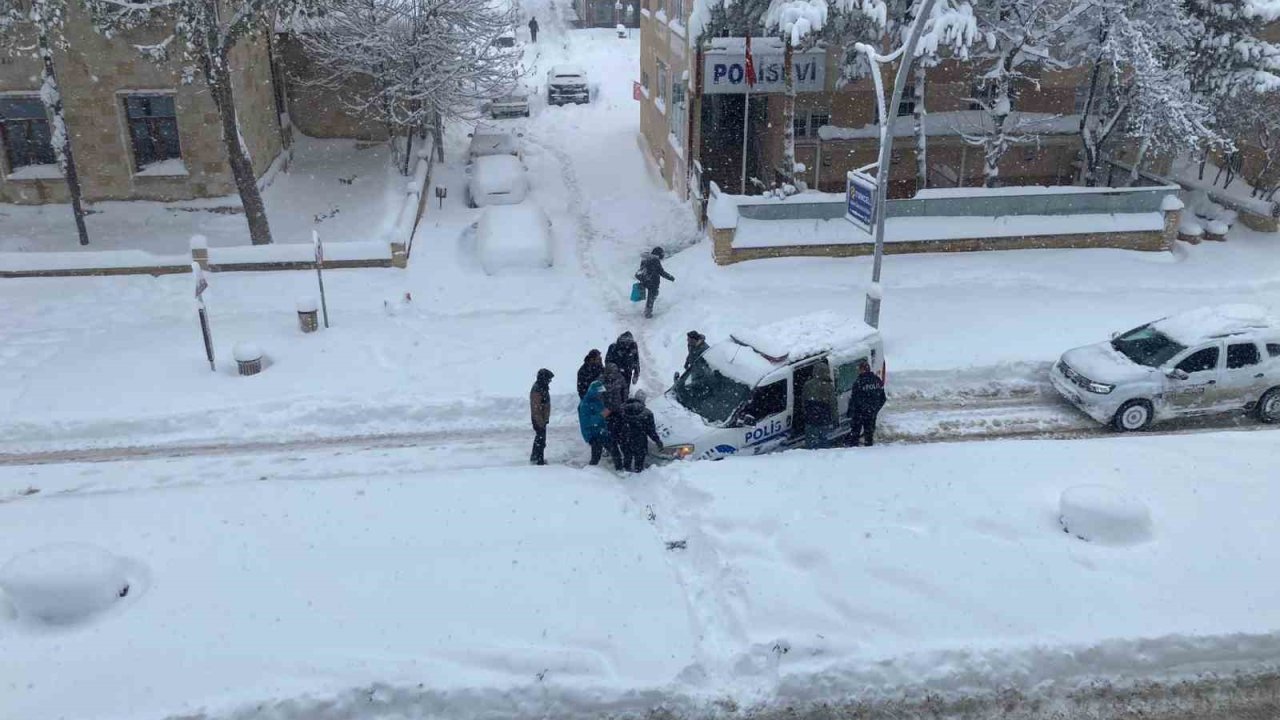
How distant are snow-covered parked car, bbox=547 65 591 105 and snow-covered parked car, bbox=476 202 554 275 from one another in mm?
16754

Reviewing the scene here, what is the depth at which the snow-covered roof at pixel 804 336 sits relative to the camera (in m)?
12.1

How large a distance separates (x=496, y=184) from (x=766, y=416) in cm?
1449

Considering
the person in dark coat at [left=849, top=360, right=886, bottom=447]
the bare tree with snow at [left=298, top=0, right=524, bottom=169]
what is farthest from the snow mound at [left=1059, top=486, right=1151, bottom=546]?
the bare tree with snow at [left=298, top=0, right=524, bottom=169]

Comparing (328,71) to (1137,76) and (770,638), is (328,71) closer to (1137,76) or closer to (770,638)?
(1137,76)

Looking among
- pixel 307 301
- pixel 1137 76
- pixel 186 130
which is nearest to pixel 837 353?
pixel 307 301

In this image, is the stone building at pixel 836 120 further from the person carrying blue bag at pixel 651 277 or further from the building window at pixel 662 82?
the person carrying blue bag at pixel 651 277

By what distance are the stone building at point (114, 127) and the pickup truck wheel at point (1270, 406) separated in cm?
2210

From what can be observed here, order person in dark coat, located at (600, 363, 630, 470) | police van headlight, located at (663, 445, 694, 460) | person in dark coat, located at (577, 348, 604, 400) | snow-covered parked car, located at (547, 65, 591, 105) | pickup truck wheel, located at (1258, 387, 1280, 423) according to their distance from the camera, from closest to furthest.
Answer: person in dark coat, located at (600, 363, 630, 470) → police van headlight, located at (663, 445, 694, 460) → person in dark coat, located at (577, 348, 604, 400) → pickup truck wheel, located at (1258, 387, 1280, 423) → snow-covered parked car, located at (547, 65, 591, 105)

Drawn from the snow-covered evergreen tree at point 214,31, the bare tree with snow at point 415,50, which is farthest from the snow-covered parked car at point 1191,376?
the bare tree with snow at point 415,50

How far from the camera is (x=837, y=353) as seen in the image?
12289mm

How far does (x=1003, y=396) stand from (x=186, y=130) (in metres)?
19.5

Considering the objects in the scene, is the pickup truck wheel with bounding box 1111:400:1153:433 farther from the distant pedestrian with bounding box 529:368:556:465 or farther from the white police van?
the distant pedestrian with bounding box 529:368:556:465

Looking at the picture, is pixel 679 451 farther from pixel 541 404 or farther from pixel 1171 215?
pixel 1171 215

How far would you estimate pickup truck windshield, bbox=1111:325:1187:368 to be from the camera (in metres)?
13.4
